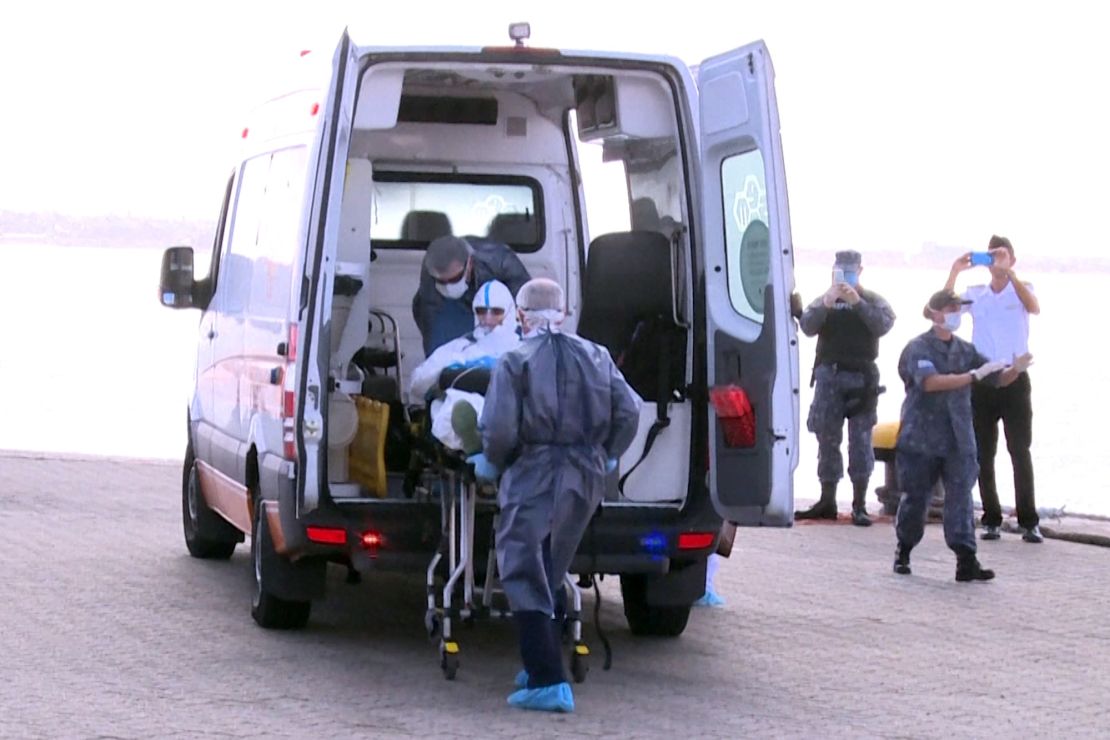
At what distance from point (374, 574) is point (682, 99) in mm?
3980

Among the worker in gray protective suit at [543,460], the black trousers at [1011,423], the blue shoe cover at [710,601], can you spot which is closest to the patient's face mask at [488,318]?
the worker in gray protective suit at [543,460]

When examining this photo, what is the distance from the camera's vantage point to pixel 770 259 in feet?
29.0

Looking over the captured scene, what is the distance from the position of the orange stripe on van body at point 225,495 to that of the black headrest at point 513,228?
170 cm

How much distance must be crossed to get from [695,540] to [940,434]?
10.5 ft

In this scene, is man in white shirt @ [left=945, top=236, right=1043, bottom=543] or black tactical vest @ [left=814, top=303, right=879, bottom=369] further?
black tactical vest @ [left=814, top=303, right=879, bottom=369]

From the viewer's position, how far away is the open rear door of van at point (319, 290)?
876 cm

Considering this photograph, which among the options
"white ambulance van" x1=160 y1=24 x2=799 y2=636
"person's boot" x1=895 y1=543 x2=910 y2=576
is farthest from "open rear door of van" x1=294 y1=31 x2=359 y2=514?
"person's boot" x1=895 y1=543 x2=910 y2=576

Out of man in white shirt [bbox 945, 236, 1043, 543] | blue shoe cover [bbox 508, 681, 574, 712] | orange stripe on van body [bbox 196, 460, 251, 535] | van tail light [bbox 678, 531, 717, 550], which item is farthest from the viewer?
man in white shirt [bbox 945, 236, 1043, 543]

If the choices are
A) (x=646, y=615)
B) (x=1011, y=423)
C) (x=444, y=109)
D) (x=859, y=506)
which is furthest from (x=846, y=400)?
(x=646, y=615)

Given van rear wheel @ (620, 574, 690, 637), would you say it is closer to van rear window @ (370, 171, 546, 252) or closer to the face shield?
the face shield

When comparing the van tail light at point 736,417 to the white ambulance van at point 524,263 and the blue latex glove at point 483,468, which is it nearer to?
the white ambulance van at point 524,263

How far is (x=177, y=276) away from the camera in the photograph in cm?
1148

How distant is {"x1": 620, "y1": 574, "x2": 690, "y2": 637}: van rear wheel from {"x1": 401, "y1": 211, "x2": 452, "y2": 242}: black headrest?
190 cm

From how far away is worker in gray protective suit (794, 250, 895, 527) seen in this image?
47.0ft
